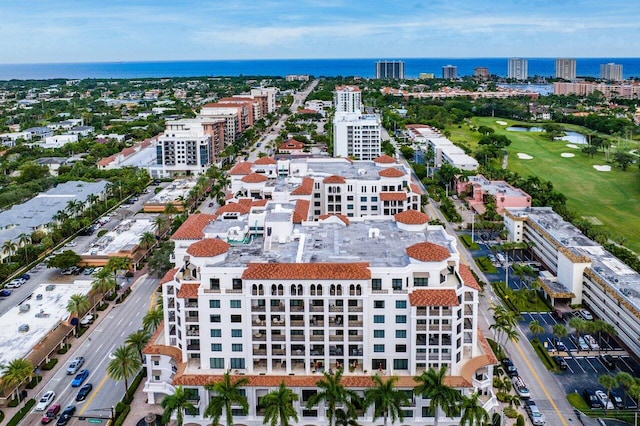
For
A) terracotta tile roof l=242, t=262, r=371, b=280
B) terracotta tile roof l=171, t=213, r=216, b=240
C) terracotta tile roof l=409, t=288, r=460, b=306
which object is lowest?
terracotta tile roof l=409, t=288, r=460, b=306

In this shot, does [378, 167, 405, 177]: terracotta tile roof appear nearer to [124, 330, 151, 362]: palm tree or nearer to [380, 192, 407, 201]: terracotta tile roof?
[380, 192, 407, 201]: terracotta tile roof

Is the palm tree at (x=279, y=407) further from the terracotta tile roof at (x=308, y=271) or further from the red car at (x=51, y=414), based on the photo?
the red car at (x=51, y=414)

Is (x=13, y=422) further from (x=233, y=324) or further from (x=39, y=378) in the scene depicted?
(x=233, y=324)

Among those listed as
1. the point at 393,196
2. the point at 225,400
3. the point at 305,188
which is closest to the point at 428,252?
the point at 225,400

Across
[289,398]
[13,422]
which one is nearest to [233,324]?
[289,398]

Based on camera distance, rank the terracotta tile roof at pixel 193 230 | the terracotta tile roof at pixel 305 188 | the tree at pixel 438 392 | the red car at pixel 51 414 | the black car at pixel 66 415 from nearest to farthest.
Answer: the tree at pixel 438 392, the black car at pixel 66 415, the red car at pixel 51 414, the terracotta tile roof at pixel 193 230, the terracotta tile roof at pixel 305 188

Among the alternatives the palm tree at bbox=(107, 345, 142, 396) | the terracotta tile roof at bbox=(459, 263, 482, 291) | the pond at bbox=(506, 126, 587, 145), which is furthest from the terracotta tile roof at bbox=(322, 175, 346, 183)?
the pond at bbox=(506, 126, 587, 145)

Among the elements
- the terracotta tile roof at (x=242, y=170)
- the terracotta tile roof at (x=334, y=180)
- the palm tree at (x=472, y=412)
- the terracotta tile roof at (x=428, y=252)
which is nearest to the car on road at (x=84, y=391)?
the terracotta tile roof at (x=428, y=252)
